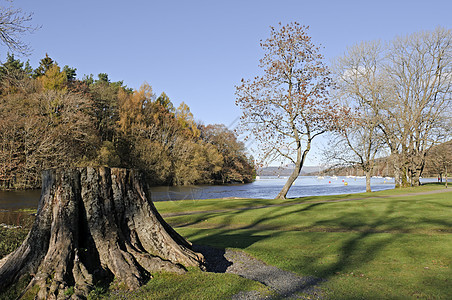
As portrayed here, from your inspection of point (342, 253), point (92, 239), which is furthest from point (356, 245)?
point (92, 239)

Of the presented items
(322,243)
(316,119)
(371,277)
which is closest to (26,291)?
(371,277)

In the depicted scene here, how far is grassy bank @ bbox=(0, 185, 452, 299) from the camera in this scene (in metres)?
5.77

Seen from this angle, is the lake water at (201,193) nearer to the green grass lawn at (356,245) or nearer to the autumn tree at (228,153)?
the autumn tree at (228,153)

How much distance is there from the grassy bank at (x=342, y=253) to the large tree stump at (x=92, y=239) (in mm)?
500

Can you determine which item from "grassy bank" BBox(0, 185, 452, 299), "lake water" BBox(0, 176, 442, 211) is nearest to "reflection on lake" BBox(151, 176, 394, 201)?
"lake water" BBox(0, 176, 442, 211)

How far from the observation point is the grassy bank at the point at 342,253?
5773 mm

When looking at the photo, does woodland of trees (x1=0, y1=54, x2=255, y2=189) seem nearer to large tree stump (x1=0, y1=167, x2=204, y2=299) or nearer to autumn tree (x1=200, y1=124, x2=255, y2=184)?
autumn tree (x1=200, y1=124, x2=255, y2=184)

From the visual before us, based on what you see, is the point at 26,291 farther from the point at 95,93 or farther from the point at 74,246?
the point at 95,93

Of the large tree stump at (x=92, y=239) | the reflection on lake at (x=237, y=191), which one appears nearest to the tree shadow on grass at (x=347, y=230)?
the large tree stump at (x=92, y=239)

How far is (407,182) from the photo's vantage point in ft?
131

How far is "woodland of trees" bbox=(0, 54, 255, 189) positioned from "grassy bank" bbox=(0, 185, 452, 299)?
9.87 metres

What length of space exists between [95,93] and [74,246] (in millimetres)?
49874

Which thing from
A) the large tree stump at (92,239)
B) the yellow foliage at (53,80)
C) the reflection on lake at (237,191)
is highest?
the yellow foliage at (53,80)

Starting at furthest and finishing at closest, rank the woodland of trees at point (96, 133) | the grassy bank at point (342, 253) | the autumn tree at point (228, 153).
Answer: the autumn tree at point (228, 153), the woodland of trees at point (96, 133), the grassy bank at point (342, 253)
